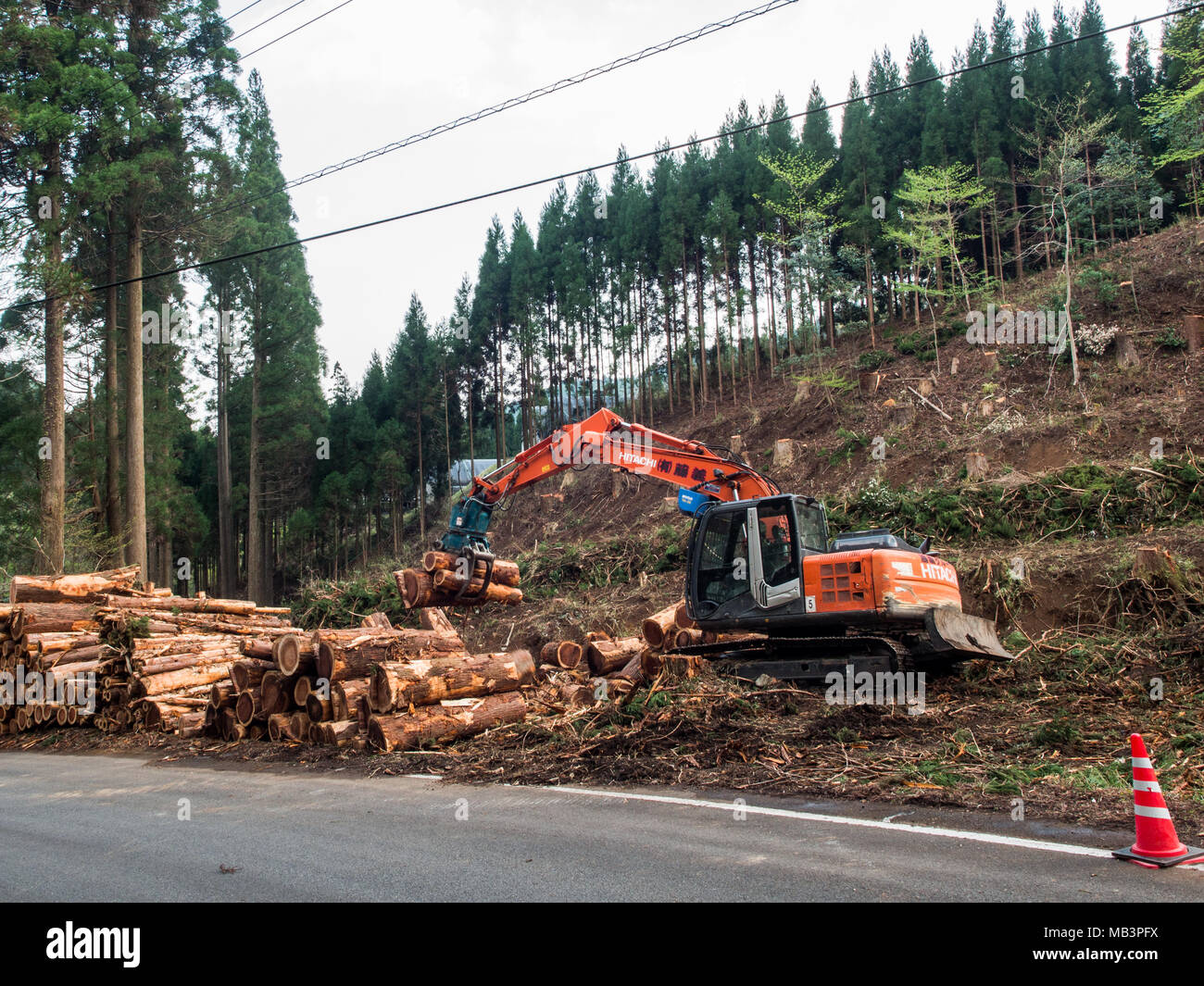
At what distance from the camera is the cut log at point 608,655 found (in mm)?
14039

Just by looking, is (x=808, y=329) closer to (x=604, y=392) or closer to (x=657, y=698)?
(x=604, y=392)

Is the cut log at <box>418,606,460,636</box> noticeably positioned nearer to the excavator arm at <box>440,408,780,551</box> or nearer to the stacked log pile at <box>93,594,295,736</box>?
the stacked log pile at <box>93,594,295,736</box>

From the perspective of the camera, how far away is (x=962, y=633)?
10.4 meters

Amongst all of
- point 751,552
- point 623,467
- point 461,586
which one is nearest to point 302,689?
point 461,586

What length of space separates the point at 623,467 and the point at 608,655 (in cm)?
328

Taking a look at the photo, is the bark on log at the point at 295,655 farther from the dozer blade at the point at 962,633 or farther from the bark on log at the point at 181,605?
the dozer blade at the point at 962,633

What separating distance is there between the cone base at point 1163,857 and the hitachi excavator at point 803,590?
5.29m

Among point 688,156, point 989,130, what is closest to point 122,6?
point 688,156

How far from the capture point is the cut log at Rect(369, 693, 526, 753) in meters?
10.2

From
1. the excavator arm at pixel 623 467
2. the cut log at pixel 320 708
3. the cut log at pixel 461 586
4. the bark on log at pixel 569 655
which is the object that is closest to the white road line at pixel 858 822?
the cut log at pixel 320 708

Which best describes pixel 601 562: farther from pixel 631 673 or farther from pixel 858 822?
pixel 858 822
